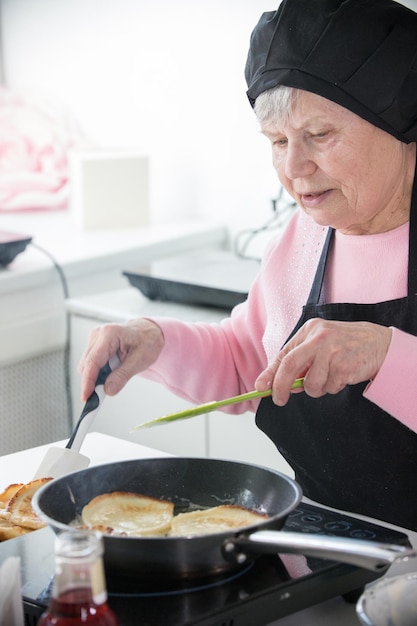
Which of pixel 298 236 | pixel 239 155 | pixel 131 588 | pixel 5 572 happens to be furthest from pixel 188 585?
pixel 239 155

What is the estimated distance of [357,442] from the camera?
147 centimetres

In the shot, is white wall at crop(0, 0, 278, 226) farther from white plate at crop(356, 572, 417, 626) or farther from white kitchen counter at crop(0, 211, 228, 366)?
white plate at crop(356, 572, 417, 626)

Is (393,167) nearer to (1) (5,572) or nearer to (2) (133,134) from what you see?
(1) (5,572)

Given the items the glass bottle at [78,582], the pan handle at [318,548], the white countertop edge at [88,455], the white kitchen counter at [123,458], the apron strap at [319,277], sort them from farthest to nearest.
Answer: the apron strap at [319,277], the white countertop edge at [88,455], the white kitchen counter at [123,458], the pan handle at [318,548], the glass bottle at [78,582]

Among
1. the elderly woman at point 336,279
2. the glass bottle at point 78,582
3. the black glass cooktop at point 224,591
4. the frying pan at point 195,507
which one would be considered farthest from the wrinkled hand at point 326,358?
the glass bottle at point 78,582

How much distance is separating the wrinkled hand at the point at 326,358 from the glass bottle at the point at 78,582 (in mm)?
503

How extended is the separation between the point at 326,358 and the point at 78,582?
555 millimetres

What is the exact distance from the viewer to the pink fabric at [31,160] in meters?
3.30

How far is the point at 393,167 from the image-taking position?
1461mm

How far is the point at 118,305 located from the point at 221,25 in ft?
3.13

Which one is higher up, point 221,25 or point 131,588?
point 221,25

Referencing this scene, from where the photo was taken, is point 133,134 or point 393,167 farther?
point 133,134

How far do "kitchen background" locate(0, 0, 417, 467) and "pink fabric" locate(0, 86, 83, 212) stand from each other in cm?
5

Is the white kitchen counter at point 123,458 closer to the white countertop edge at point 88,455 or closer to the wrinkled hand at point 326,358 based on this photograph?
the white countertop edge at point 88,455
